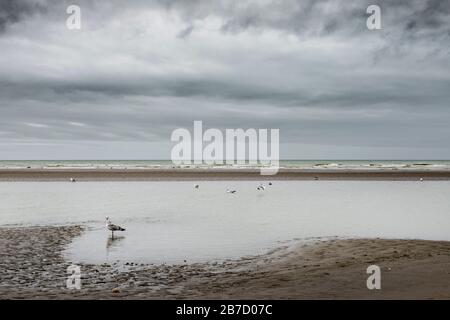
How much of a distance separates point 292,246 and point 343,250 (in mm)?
1811

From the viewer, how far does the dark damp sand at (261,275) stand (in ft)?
32.0

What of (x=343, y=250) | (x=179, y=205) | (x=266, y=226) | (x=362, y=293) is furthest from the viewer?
(x=179, y=205)

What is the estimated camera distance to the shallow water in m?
15.5

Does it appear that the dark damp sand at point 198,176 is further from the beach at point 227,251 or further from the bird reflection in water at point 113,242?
the bird reflection in water at point 113,242

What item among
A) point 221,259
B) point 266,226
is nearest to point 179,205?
point 266,226

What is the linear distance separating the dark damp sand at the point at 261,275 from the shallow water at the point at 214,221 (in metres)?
1.16

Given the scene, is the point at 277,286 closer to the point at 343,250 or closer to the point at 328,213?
the point at 343,250

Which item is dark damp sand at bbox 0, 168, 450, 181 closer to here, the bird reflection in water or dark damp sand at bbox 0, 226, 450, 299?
the bird reflection in water

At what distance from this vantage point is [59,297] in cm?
964

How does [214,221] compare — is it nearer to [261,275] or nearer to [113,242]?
[113,242]

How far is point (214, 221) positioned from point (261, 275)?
33.2 ft

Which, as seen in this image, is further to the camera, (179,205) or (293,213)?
(179,205)

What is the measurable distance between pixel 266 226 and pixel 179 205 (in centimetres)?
978
